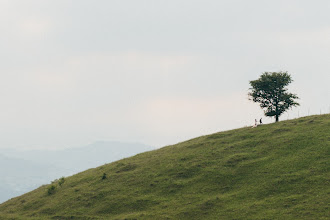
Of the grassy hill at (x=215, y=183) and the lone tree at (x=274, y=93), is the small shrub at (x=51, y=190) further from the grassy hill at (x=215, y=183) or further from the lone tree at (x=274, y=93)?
the lone tree at (x=274, y=93)

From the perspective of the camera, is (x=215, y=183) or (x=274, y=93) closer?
(x=215, y=183)

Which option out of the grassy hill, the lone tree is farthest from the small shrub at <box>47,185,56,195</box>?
the lone tree

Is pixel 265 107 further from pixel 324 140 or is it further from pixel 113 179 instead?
pixel 113 179

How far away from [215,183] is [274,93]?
113 ft

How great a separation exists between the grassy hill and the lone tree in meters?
10.5

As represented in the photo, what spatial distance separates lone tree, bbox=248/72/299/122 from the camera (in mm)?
80000

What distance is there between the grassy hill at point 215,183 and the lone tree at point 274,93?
10521 mm

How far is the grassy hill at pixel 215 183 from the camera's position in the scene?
4381 cm

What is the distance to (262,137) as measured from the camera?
6419 cm

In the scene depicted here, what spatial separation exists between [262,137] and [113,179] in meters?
23.8

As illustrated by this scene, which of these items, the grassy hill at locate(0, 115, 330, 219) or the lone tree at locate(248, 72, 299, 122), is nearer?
the grassy hill at locate(0, 115, 330, 219)

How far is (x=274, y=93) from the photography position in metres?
80.2

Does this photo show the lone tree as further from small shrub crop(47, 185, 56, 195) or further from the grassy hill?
small shrub crop(47, 185, 56, 195)

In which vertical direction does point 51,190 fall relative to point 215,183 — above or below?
below
